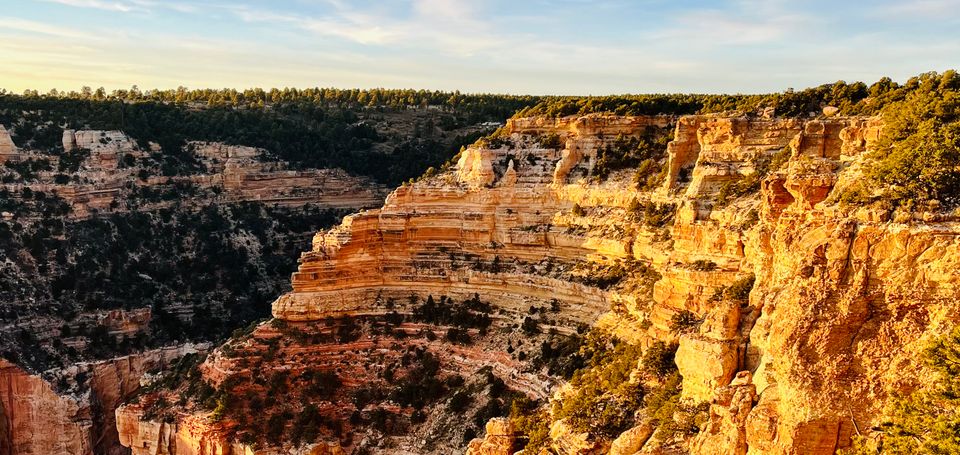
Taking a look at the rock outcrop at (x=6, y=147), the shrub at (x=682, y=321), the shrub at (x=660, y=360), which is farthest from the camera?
the rock outcrop at (x=6, y=147)

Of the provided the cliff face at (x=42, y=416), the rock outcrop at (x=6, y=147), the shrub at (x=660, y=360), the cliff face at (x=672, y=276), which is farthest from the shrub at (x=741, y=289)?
the rock outcrop at (x=6, y=147)

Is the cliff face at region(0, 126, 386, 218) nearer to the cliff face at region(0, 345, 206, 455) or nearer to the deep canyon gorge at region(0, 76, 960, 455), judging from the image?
the deep canyon gorge at region(0, 76, 960, 455)

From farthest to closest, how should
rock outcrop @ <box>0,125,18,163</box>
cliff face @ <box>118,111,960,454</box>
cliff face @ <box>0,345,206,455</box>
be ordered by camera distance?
rock outcrop @ <box>0,125,18,163</box>
cliff face @ <box>0,345,206,455</box>
cliff face @ <box>118,111,960,454</box>

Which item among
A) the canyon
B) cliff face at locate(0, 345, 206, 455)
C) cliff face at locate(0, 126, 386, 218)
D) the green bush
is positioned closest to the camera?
the green bush

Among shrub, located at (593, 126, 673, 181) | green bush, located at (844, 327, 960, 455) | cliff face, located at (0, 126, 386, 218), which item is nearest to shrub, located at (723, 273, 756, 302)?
green bush, located at (844, 327, 960, 455)

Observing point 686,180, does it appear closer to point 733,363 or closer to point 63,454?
point 733,363

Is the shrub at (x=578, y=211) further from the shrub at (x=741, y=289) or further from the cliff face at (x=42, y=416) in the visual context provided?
the cliff face at (x=42, y=416)

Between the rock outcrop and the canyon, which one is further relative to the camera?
the rock outcrop

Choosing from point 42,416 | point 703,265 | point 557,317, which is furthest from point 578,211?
point 42,416

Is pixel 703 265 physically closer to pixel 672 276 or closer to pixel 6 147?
pixel 672 276
